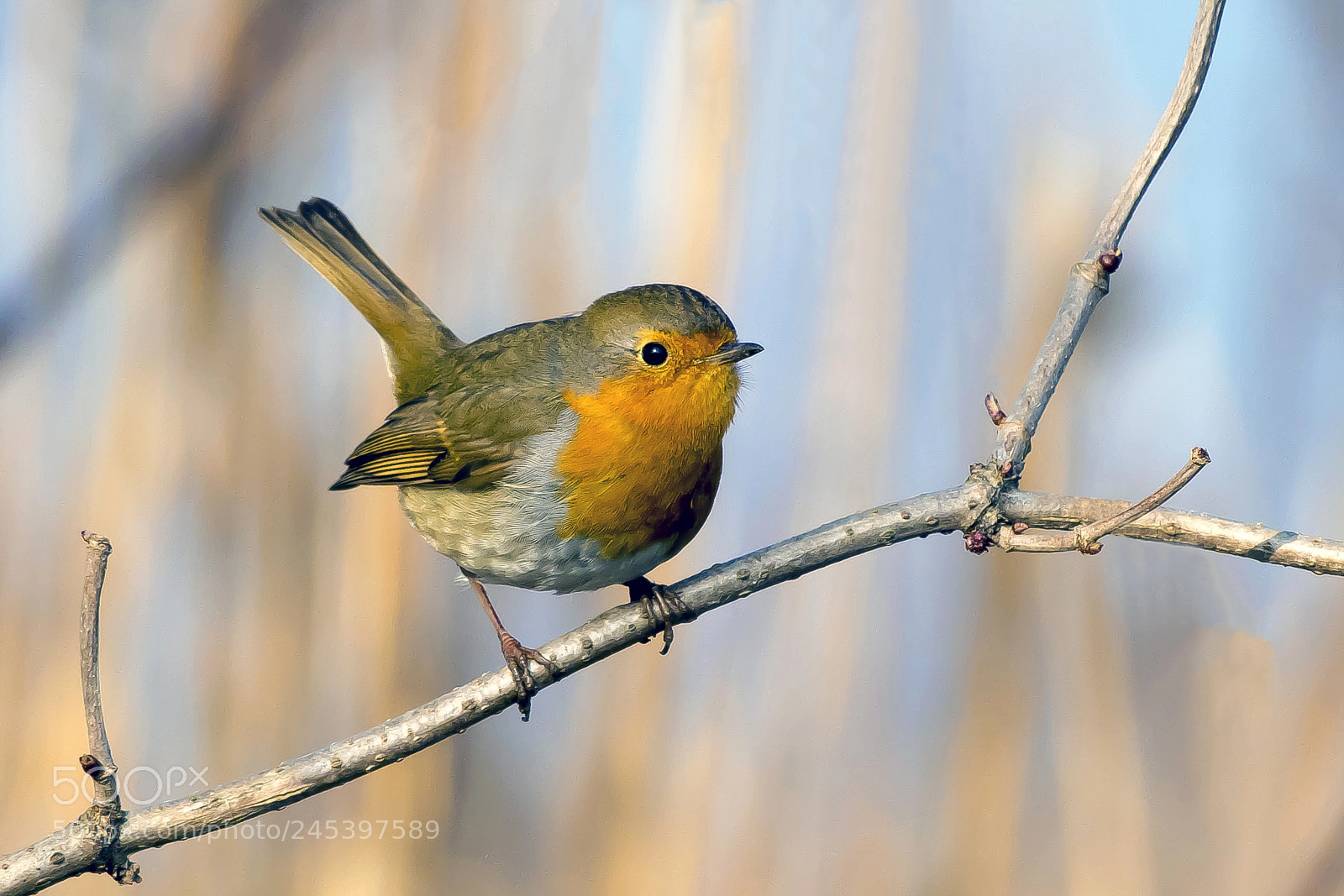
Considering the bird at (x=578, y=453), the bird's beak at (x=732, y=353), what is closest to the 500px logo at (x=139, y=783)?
the bird at (x=578, y=453)

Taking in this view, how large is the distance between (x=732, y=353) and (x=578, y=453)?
1.77ft

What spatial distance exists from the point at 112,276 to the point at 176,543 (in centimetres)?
102

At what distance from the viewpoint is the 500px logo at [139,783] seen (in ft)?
11.2

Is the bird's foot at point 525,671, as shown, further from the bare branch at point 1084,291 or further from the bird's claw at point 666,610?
the bare branch at point 1084,291

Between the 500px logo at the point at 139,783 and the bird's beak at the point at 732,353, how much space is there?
2300 mm

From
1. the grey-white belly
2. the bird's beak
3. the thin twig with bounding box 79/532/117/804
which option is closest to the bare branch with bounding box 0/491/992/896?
the thin twig with bounding box 79/532/117/804

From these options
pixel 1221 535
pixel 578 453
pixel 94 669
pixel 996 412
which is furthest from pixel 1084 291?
pixel 94 669

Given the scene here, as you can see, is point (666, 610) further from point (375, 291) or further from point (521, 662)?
point (375, 291)

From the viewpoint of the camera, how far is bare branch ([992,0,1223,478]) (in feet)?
7.29

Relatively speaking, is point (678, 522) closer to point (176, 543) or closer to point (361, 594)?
point (361, 594)

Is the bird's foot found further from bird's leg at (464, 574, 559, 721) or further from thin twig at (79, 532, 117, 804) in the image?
thin twig at (79, 532, 117, 804)

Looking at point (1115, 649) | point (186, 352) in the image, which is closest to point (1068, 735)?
point (1115, 649)

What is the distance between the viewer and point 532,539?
2.99 m

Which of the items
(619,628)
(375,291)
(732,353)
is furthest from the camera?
(375,291)
